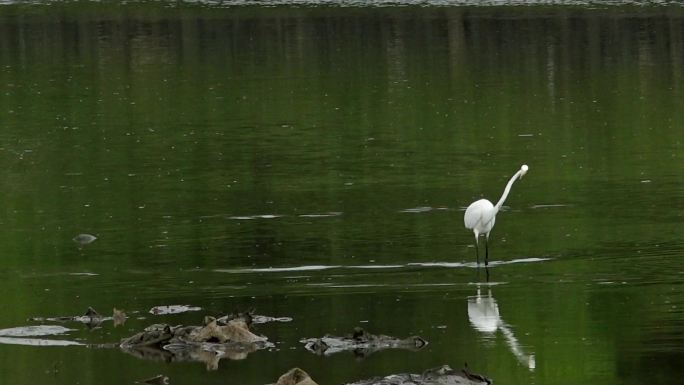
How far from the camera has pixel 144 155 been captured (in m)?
38.7

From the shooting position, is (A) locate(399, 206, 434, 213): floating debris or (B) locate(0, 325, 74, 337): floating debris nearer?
(B) locate(0, 325, 74, 337): floating debris

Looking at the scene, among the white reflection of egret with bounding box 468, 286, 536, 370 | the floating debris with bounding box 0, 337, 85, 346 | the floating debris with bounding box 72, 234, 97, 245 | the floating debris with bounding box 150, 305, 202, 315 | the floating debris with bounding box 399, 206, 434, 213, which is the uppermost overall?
the floating debris with bounding box 72, 234, 97, 245

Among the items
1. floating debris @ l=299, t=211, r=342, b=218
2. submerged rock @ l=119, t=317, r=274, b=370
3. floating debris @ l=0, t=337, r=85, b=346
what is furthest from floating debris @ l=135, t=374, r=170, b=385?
floating debris @ l=299, t=211, r=342, b=218

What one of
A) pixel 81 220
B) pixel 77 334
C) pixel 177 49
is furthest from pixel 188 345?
pixel 177 49

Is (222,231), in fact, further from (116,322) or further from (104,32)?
(104,32)

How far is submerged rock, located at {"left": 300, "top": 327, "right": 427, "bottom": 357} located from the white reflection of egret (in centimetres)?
105

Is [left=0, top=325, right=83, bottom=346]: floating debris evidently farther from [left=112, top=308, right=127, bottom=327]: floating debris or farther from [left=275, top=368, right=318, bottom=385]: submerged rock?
[left=275, top=368, right=318, bottom=385]: submerged rock

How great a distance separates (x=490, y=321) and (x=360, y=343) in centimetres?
219

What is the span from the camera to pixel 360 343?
18.6m

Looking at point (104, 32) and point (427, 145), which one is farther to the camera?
point (104, 32)

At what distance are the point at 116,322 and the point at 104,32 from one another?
5532 cm

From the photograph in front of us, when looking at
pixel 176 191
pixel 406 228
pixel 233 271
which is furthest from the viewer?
pixel 176 191

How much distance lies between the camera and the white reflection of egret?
59.9ft

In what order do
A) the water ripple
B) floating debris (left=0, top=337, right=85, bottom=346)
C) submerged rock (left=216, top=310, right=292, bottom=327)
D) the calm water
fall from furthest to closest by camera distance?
1. the water ripple
2. submerged rock (left=216, top=310, right=292, bottom=327)
3. floating debris (left=0, top=337, right=85, bottom=346)
4. the calm water
